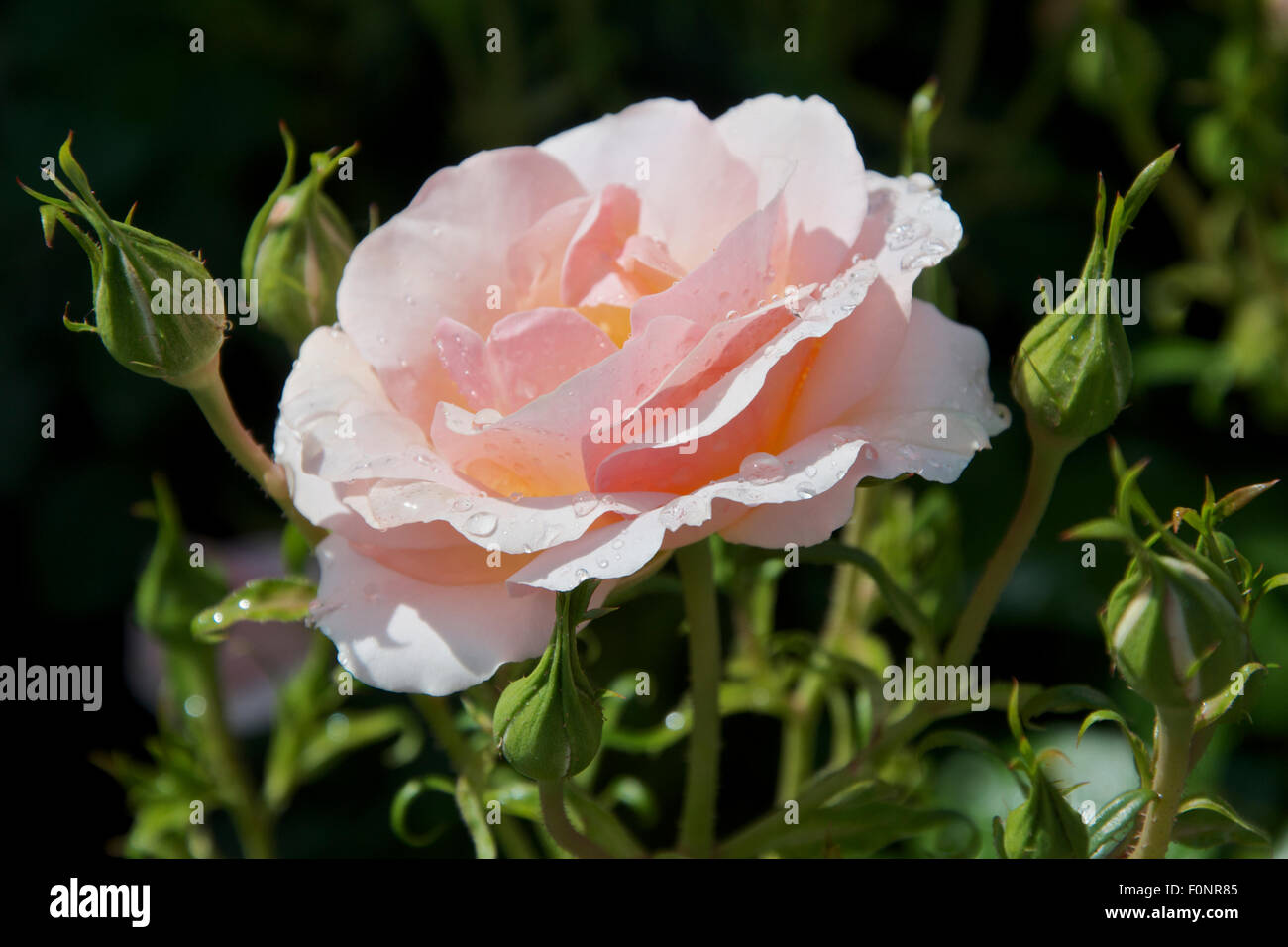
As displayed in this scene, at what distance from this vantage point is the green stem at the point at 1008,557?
547 mm

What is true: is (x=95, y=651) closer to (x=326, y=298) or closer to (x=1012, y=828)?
(x=326, y=298)

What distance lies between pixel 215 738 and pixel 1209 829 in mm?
616

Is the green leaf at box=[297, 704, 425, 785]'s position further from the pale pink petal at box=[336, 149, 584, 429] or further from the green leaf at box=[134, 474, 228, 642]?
the pale pink petal at box=[336, 149, 584, 429]

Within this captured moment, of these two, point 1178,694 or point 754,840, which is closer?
point 1178,694

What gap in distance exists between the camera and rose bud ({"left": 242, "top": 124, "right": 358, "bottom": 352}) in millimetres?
595

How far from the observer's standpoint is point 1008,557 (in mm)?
560

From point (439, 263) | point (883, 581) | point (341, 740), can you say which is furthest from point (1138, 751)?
point (341, 740)

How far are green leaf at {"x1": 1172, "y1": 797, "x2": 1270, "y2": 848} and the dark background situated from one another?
2.10ft

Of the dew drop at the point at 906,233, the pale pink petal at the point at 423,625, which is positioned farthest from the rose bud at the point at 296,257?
the dew drop at the point at 906,233

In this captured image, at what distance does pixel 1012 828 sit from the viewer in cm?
50
